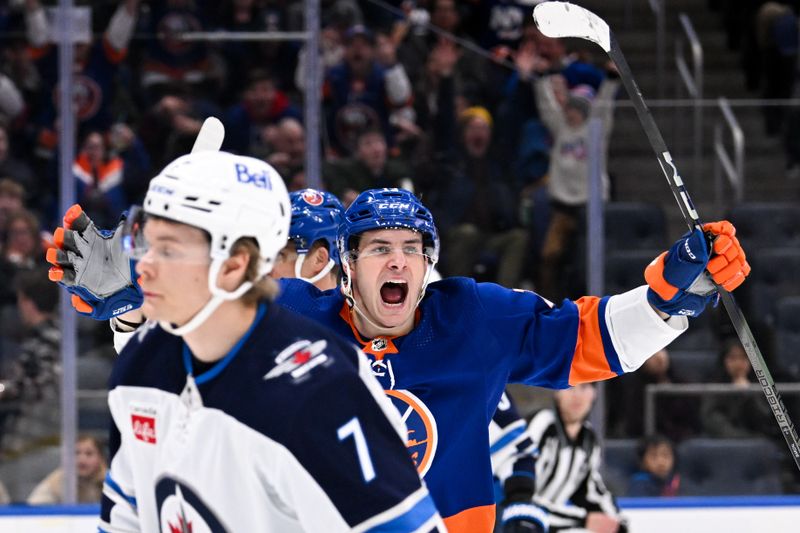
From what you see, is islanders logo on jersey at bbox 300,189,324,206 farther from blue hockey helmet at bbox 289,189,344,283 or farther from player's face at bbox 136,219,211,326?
player's face at bbox 136,219,211,326

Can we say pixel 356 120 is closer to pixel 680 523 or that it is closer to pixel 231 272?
pixel 680 523

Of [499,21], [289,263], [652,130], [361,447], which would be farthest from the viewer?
[499,21]

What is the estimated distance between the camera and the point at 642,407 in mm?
4762

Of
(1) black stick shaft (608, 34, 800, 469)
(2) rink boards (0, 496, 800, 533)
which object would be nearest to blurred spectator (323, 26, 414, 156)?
(2) rink boards (0, 496, 800, 533)

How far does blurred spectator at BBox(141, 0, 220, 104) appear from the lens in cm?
477

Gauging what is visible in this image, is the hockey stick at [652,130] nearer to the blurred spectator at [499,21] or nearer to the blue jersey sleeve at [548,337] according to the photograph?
the blue jersey sleeve at [548,337]

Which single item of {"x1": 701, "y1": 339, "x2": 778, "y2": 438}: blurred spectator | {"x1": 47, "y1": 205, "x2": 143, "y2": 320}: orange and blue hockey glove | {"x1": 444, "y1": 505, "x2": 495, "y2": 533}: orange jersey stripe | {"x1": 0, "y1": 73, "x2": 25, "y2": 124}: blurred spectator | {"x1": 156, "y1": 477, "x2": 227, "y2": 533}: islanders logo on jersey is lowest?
{"x1": 701, "y1": 339, "x2": 778, "y2": 438}: blurred spectator

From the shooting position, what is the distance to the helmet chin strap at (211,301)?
68.7 inches

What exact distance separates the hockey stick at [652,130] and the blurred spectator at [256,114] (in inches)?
80.3

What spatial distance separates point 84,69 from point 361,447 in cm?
326

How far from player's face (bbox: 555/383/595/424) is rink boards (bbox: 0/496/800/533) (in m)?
0.58

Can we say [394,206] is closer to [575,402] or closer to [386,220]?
[386,220]

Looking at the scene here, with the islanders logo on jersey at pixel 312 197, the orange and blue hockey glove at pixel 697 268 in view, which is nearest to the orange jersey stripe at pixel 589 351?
the orange and blue hockey glove at pixel 697 268

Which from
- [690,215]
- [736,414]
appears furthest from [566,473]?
[690,215]
